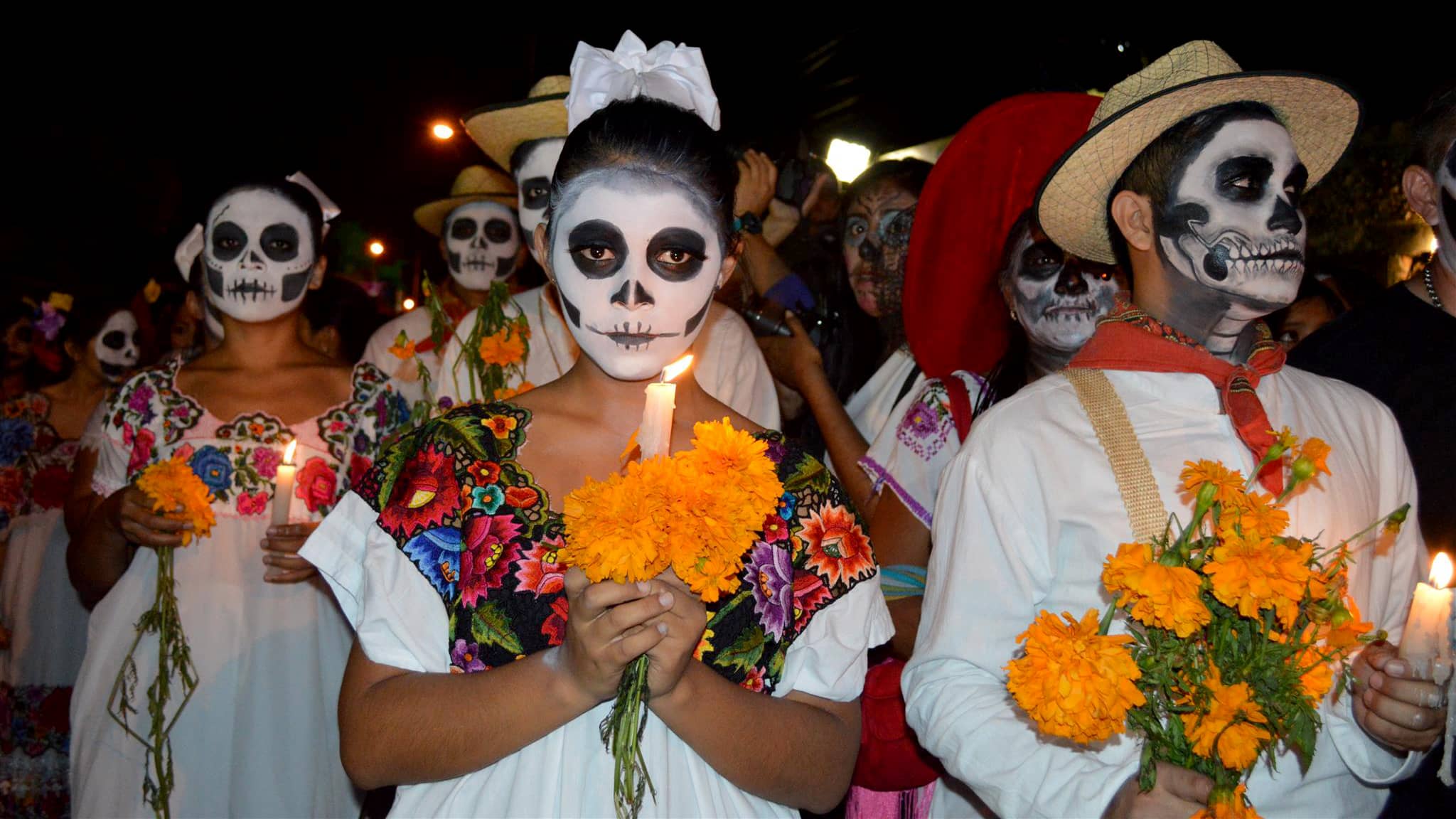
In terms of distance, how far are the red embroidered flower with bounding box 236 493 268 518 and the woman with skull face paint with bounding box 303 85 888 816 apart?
1888 millimetres

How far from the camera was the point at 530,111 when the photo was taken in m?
4.23

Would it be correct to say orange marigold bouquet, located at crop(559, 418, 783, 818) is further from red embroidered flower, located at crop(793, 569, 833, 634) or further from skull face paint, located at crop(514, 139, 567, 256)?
skull face paint, located at crop(514, 139, 567, 256)

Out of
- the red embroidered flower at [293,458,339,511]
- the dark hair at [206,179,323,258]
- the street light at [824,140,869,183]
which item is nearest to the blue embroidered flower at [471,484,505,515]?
the red embroidered flower at [293,458,339,511]

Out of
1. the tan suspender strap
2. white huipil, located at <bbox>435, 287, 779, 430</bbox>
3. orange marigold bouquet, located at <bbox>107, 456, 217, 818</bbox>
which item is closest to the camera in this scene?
the tan suspender strap

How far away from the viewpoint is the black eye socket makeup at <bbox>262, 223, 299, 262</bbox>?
4180 millimetres

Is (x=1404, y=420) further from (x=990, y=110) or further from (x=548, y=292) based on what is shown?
(x=548, y=292)

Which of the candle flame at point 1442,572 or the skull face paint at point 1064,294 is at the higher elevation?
the skull face paint at point 1064,294

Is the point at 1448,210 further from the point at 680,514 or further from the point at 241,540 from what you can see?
the point at 241,540

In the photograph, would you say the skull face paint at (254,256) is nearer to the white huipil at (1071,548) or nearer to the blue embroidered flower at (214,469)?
the blue embroidered flower at (214,469)

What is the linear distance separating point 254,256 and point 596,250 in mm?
2245

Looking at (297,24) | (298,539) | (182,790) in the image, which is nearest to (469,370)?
(298,539)

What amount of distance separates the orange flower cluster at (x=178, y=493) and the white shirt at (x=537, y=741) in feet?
5.86

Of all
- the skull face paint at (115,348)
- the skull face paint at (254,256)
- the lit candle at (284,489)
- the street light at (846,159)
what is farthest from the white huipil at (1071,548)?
the skull face paint at (115,348)

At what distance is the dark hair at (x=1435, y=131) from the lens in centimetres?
313
